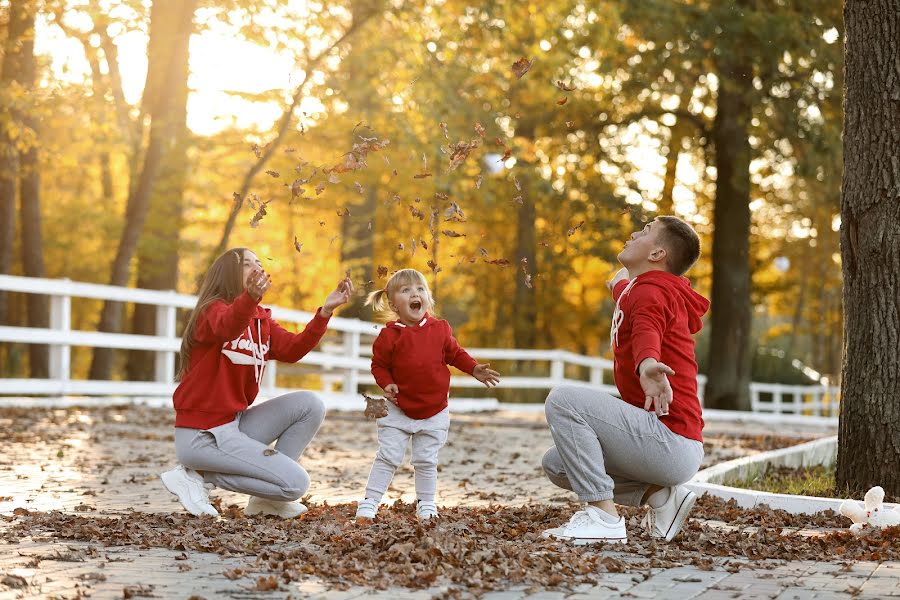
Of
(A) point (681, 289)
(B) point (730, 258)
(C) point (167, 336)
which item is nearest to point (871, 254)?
(A) point (681, 289)

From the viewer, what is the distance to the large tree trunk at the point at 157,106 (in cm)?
2033

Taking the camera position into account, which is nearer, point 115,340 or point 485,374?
point 485,374

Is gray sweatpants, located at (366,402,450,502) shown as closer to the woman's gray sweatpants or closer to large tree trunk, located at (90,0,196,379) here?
the woman's gray sweatpants

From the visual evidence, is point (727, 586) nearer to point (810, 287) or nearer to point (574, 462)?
point (574, 462)

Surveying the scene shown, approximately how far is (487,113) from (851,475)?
18.8 m

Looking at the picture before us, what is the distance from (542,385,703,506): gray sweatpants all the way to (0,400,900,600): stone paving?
41cm

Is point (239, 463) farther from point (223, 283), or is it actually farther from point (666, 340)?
point (666, 340)

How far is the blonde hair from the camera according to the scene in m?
6.84

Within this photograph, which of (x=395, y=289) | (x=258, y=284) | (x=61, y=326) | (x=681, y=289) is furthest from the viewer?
(x=61, y=326)

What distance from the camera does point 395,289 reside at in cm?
684

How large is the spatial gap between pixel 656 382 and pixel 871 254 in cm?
313

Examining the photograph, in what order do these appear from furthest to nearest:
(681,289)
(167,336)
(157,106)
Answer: (157,106)
(167,336)
(681,289)

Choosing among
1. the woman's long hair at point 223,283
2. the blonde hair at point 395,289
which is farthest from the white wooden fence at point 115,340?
the blonde hair at point 395,289

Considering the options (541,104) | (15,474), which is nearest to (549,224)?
(541,104)
